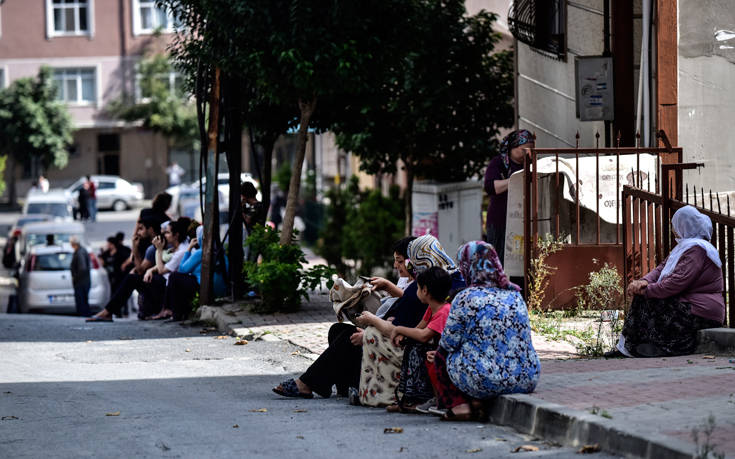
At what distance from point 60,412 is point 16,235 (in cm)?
2453

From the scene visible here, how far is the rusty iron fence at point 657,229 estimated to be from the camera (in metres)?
9.56

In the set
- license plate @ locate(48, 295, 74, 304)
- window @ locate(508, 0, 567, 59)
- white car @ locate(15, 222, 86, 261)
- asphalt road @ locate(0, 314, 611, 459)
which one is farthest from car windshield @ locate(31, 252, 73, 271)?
window @ locate(508, 0, 567, 59)

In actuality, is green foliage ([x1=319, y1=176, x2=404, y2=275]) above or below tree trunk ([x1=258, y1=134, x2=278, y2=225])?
below

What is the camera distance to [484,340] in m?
7.62

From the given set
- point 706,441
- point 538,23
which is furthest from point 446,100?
point 706,441

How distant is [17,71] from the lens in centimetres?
5588

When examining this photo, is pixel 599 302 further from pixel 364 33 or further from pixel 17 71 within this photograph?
pixel 17 71

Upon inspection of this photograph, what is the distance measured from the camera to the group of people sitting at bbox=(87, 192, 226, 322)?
1570 centimetres

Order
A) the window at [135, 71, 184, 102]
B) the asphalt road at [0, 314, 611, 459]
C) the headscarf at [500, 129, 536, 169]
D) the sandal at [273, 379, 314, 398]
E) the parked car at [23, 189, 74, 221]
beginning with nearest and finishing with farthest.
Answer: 1. the asphalt road at [0, 314, 611, 459]
2. the sandal at [273, 379, 314, 398]
3. the headscarf at [500, 129, 536, 169]
4. the parked car at [23, 189, 74, 221]
5. the window at [135, 71, 184, 102]

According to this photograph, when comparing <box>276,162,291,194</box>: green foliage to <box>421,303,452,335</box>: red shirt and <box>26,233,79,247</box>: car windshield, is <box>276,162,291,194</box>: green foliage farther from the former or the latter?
<box>421,303,452,335</box>: red shirt

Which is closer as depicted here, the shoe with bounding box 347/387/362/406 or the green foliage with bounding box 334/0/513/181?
the shoe with bounding box 347/387/362/406

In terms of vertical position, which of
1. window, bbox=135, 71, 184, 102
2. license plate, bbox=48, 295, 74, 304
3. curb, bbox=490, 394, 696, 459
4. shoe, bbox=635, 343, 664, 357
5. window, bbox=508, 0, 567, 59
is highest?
window, bbox=135, 71, 184, 102

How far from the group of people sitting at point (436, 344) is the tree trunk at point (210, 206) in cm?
626

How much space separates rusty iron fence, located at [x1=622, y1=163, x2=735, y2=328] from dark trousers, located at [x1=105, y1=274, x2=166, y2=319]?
7.24m
